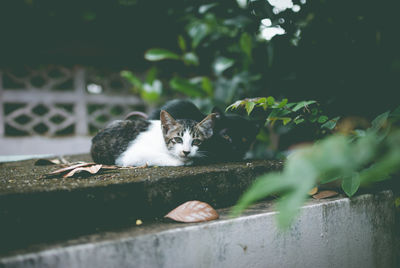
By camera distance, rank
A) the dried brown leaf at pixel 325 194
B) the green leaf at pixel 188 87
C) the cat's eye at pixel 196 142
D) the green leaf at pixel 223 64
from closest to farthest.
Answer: the dried brown leaf at pixel 325 194
the cat's eye at pixel 196 142
the green leaf at pixel 223 64
the green leaf at pixel 188 87

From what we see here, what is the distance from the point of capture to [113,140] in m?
1.85

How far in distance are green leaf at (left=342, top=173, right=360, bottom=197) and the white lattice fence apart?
10.7 feet

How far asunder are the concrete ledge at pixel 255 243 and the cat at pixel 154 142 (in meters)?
0.56

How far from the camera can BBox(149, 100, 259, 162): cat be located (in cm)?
179

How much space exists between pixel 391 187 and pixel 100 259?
58.5 inches

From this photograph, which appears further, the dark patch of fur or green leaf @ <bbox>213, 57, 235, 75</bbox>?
green leaf @ <bbox>213, 57, 235, 75</bbox>

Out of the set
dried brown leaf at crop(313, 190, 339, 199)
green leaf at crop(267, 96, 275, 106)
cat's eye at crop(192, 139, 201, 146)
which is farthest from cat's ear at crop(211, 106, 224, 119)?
dried brown leaf at crop(313, 190, 339, 199)

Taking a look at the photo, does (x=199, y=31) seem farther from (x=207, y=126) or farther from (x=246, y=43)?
(x=207, y=126)

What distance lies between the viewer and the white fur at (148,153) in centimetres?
166

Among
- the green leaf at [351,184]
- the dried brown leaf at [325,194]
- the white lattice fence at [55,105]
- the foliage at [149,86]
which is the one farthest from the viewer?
the foliage at [149,86]

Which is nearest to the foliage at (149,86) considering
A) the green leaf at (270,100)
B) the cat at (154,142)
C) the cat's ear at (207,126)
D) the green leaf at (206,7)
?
the green leaf at (206,7)

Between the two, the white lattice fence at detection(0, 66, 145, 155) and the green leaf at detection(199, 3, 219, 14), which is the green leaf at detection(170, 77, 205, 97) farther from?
the white lattice fence at detection(0, 66, 145, 155)

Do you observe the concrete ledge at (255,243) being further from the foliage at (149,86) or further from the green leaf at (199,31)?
the foliage at (149,86)

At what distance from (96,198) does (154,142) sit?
0.79 meters
